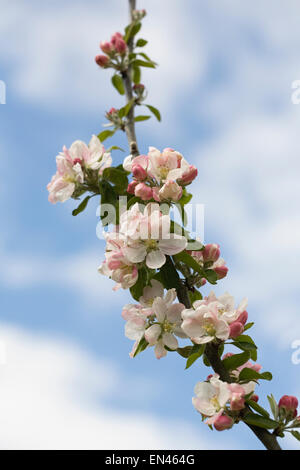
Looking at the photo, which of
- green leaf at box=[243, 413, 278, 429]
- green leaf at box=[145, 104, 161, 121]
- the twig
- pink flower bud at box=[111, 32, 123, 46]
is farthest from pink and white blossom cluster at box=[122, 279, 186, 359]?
pink flower bud at box=[111, 32, 123, 46]

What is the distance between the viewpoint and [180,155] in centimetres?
213

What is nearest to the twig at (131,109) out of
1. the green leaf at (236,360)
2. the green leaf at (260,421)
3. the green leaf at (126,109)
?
the green leaf at (126,109)

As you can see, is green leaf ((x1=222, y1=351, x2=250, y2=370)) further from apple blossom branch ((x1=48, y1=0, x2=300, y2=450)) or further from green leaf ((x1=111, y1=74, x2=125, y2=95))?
green leaf ((x1=111, y1=74, x2=125, y2=95))

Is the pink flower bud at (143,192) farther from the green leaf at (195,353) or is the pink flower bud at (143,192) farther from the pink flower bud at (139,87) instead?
the pink flower bud at (139,87)

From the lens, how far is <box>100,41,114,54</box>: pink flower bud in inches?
128

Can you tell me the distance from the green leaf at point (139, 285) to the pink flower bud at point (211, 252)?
0.28 metres

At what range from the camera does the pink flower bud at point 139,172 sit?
2088mm

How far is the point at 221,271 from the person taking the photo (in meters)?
2.23

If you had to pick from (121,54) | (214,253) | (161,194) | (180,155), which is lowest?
(214,253)

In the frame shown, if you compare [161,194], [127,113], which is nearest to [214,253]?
[161,194]
